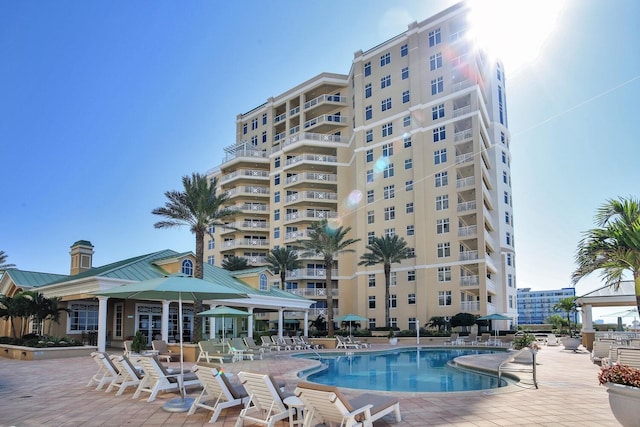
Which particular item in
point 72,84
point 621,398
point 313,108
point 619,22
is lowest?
point 621,398

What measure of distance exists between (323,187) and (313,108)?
894 centimetres

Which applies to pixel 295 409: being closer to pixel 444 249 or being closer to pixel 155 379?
pixel 155 379

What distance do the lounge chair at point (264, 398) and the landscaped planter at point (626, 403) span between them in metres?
4.04

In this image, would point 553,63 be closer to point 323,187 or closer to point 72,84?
point 72,84

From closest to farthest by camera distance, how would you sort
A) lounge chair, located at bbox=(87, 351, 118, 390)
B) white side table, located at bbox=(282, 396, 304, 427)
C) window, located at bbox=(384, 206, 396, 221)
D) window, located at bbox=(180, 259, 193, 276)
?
white side table, located at bbox=(282, 396, 304, 427), lounge chair, located at bbox=(87, 351, 118, 390), window, located at bbox=(180, 259, 193, 276), window, located at bbox=(384, 206, 396, 221)

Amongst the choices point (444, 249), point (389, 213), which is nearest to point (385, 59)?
point (389, 213)

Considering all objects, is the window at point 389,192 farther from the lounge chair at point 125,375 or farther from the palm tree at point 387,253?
the lounge chair at point 125,375

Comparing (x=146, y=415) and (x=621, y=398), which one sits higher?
(x=621, y=398)

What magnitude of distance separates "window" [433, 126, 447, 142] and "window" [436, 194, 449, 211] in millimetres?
5256

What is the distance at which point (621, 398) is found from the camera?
5715mm

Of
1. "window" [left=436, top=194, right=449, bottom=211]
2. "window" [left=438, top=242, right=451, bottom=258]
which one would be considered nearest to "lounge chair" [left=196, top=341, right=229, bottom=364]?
"window" [left=438, top=242, right=451, bottom=258]

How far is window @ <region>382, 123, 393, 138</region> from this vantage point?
4809 cm

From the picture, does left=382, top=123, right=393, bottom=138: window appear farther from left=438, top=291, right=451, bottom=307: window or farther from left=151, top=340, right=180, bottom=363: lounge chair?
left=151, top=340, right=180, bottom=363: lounge chair

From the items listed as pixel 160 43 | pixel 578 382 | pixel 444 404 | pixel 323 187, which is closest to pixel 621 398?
pixel 444 404
